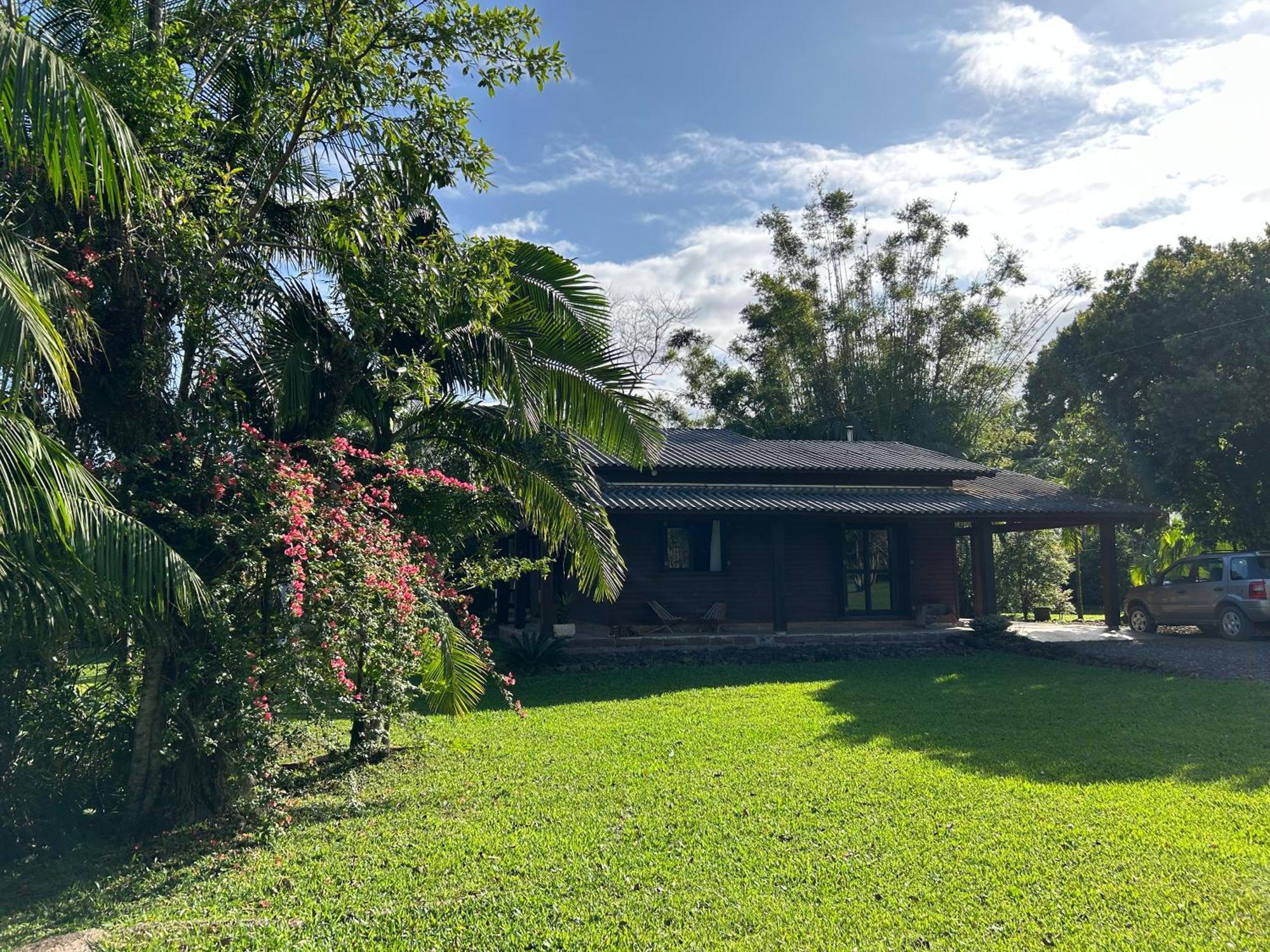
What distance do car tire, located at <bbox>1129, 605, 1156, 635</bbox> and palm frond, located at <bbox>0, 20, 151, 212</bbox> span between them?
19.9m

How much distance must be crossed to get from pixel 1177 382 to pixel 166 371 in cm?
1907

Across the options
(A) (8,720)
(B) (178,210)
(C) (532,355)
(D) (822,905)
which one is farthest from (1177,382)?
(A) (8,720)

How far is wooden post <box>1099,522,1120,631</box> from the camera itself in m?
18.9

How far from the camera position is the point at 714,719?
1091cm

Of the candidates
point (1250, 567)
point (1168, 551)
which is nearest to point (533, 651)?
point (1250, 567)

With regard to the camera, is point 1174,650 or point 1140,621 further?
point 1140,621

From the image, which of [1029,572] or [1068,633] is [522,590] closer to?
[1068,633]

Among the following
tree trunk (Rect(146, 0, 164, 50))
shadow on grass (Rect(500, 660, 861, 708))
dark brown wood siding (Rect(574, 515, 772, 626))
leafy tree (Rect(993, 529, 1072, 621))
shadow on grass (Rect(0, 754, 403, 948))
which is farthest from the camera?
leafy tree (Rect(993, 529, 1072, 621))


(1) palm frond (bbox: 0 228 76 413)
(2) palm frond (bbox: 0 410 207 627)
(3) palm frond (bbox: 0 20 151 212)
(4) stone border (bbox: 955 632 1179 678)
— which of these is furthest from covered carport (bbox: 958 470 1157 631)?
(1) palm frond (bbox: 0 228 76 413)

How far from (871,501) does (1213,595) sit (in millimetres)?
6481

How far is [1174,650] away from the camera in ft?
51.6

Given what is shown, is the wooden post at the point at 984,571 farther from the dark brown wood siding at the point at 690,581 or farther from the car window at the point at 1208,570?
the dark brown wood siding at the point at 690,581

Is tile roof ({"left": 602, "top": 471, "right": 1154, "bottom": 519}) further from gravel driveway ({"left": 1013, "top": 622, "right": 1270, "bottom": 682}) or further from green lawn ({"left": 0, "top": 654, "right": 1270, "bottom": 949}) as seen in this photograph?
green lawn ({"left": 0, "top": 654, "right": 1270, "bottom": 949})

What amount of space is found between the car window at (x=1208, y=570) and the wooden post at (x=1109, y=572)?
1.66 m
